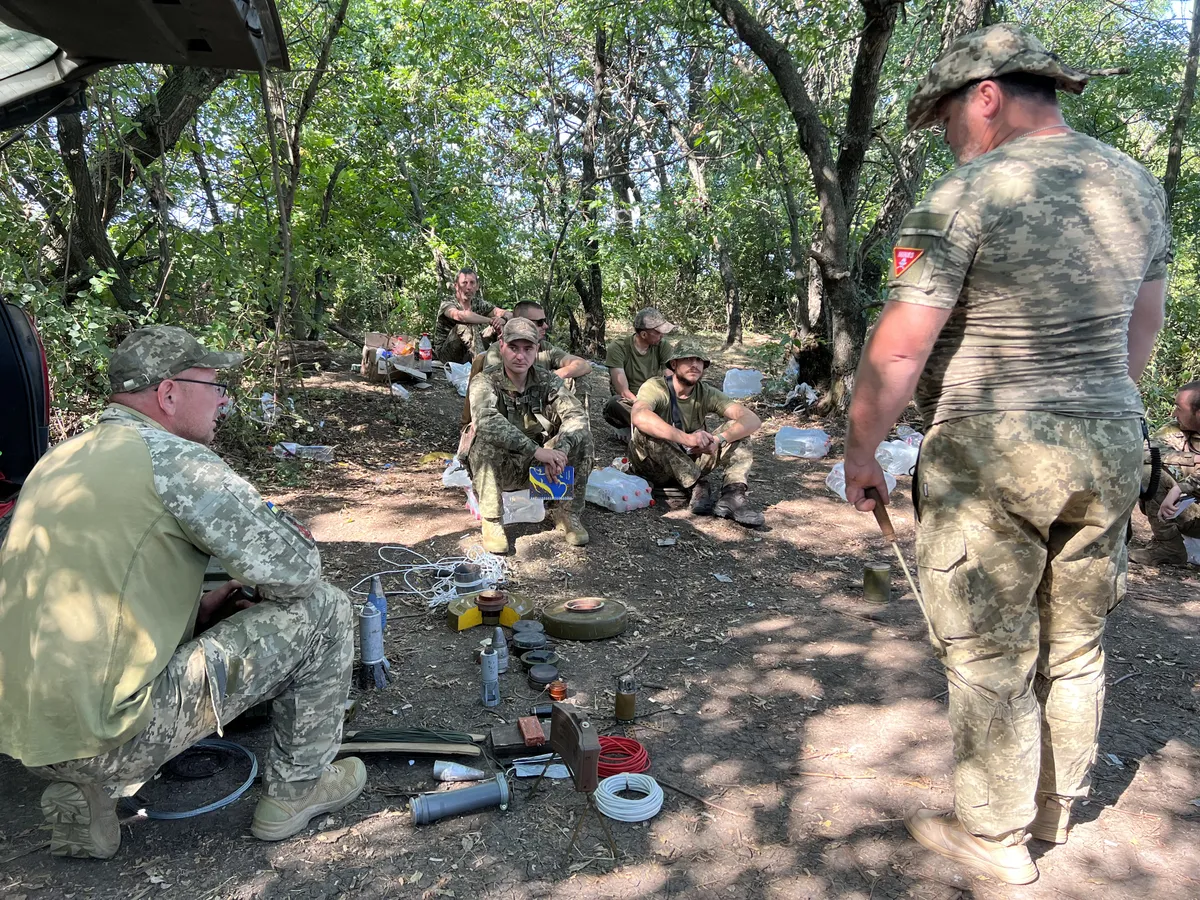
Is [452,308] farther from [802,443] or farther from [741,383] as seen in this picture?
[802,443]

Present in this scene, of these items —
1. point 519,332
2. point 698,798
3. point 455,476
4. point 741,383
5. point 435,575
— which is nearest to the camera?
point 698,798

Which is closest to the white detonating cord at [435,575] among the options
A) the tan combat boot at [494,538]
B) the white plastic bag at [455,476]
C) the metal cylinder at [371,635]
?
the tan combat boot at [494,538]

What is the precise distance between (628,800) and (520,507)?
315 centimetres

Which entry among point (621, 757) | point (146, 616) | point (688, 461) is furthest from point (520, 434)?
point (146, 616)

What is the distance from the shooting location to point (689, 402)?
20.2ft

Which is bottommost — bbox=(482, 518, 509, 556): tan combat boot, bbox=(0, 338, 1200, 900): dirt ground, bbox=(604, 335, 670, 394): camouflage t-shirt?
bbox=(0, 338, 1200, 900): dirt ground

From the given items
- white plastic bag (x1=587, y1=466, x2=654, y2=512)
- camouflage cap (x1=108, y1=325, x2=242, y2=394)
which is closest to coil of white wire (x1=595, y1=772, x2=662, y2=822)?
camouflage cap (x1=108, y1=325, x2=242, y2=394)

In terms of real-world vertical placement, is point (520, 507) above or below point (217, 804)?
above

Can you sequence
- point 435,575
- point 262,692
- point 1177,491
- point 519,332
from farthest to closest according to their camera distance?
point 519,332
point 1177,491
point 435,575
point 262,692

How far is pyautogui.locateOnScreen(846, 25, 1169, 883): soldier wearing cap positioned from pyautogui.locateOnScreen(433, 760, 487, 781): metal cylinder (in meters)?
1.55

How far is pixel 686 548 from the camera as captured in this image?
545 centimetres

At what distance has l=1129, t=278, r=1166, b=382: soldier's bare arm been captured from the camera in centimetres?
227

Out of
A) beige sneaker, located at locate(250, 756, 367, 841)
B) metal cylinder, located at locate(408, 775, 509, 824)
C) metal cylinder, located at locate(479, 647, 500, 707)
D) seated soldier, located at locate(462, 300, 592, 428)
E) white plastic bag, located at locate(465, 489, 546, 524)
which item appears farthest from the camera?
seated soldier, located at locate(462, 300, 592, 428)

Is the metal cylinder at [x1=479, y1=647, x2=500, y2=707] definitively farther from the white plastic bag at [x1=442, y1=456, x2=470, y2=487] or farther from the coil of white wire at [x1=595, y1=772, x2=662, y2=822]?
the white plastic bag at [x1=442, y1=456, x2=470, y2=487]
